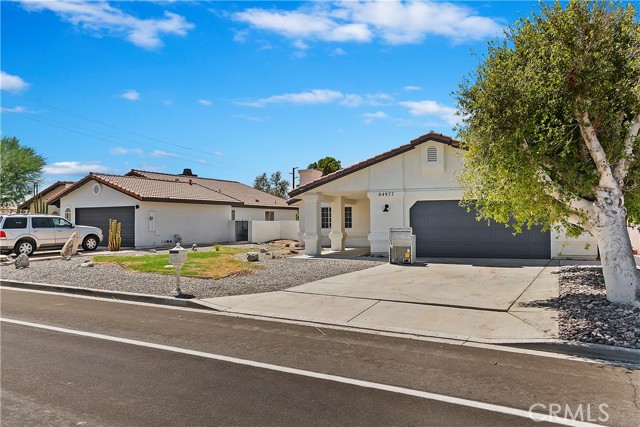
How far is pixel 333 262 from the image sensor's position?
17406 mm

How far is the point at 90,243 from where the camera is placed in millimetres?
23203

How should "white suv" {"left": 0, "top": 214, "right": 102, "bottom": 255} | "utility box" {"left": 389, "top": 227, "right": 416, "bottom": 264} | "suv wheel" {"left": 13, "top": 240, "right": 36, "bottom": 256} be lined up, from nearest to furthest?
"utility box" {"left": 389, "top": 227, "right": 416, "bottom": 264} < "white suv" {"left": 0, "top": 214, "right": 102, "bottom": 255} < "suv wheel" {"left": 13, "top": 240, "right": 36, "bottom": 256}

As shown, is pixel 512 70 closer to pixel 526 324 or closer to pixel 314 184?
pixel 526 324

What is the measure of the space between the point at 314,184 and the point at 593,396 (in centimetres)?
1623

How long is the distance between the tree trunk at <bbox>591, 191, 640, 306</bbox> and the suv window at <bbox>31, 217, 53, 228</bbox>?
21639 millimetres

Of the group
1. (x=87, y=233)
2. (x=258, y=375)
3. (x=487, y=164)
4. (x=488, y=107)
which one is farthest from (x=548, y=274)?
(x=87, y=233)

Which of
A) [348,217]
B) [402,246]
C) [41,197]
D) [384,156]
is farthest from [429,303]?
[41,197]

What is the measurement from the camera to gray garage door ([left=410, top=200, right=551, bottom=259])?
58.6 feet

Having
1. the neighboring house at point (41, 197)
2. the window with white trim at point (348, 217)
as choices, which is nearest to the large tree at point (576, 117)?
the window with white trim at point (348, 217)

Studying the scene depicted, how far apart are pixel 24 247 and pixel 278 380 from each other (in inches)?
764

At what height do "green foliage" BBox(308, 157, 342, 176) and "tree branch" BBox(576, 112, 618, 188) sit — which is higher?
"green foliage" BBox(308, 157, 342, 176)
